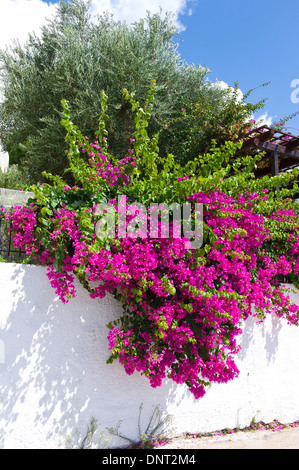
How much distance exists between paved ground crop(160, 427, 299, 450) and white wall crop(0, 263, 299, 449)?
166 millimetres

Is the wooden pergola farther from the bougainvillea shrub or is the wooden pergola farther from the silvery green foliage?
the bougainvillea shrub

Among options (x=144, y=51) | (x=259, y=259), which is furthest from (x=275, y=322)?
(x=144, y=51)

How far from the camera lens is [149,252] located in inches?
155

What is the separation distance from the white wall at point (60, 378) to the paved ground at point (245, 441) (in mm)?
166

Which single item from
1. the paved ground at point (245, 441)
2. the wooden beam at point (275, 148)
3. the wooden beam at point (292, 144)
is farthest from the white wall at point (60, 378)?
the wooden beam at point (292, 144)

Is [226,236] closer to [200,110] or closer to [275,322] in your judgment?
[275,322]

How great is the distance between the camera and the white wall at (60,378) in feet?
11.6

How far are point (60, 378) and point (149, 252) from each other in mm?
1553

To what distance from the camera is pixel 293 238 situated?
5430 mm

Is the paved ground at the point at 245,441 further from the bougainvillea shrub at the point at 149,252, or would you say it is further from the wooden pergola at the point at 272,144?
the wooden pergola at the point at 272,144

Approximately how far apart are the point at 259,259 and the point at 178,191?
1827mm

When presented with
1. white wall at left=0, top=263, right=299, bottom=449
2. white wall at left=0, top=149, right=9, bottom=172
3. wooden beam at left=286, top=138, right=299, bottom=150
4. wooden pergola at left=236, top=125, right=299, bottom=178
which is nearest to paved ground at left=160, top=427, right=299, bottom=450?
white wall at left=0, top=263, right=299, bottom=449

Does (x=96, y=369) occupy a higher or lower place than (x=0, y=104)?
lower
